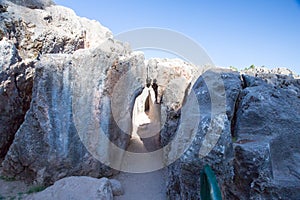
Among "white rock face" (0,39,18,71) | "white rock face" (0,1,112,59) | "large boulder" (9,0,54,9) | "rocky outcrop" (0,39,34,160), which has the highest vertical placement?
"large boulder" (9,0,54,9)

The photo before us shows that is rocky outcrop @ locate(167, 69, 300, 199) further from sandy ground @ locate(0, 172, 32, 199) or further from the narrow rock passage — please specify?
sandy ground @ locate(0, 172, 32, 199)

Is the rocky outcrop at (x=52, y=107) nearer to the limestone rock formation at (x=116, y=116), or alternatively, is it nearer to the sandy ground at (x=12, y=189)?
the limestone rock formation at (x=116, y=116)

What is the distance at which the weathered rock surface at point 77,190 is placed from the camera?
4.35 m

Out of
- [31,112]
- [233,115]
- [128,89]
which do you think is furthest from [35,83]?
[233,115]

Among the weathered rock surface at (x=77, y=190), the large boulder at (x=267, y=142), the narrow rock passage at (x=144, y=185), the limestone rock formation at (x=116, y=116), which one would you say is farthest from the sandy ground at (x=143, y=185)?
the large boulder at (x=267, y=142)

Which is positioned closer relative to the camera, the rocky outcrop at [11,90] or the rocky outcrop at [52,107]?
the rocky outcrop at [52,107]

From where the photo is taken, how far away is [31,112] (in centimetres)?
555

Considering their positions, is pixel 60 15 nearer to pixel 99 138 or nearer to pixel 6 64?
pixel 6 64

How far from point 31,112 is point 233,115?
16.0 ft

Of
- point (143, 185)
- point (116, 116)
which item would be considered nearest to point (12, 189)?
point (116, 116)

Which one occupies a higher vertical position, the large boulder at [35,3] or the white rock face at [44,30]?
the large boulder at [35,3]

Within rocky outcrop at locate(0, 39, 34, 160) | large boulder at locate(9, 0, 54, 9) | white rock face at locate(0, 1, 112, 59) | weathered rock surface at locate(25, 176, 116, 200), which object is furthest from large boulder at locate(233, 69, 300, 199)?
large boulder at locate(9, 0, 54, 9)

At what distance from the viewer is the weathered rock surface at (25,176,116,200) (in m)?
4.35

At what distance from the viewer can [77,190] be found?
175 inches
